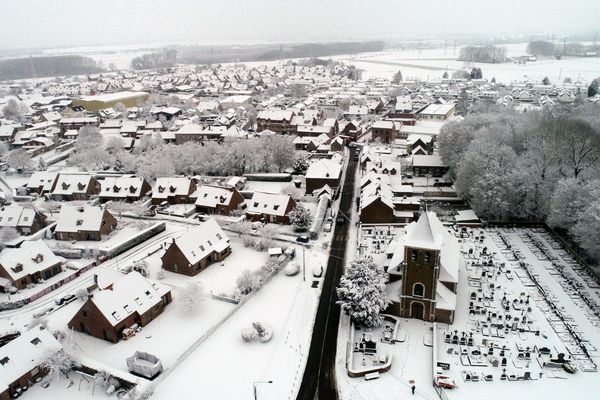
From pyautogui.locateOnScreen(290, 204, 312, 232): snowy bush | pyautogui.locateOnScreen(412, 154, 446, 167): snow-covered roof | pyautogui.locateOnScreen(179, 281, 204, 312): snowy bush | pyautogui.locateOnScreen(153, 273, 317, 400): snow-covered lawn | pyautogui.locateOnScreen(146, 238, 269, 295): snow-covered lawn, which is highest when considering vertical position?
pyautogui.locateOnScreen(412, 154, 446, 167): snow-covered roof

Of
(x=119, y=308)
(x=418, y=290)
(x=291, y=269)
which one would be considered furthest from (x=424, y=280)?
(x=119, y=308)

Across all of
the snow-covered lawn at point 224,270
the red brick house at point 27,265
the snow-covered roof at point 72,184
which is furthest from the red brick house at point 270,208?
the snow-covered roof at point 72,184

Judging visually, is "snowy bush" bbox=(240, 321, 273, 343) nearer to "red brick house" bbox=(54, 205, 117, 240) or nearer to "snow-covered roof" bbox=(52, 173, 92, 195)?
"red brick house" bbox=(54, 205, 117, 240)

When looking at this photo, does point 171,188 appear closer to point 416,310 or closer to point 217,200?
point 217,200

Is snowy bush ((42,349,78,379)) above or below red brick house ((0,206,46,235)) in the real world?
below

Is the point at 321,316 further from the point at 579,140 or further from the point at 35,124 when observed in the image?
the point at 35,124

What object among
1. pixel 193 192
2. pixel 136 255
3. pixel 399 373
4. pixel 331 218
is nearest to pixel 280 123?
pixel 193 192

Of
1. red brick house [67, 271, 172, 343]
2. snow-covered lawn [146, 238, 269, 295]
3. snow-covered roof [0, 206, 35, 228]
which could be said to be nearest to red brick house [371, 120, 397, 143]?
snow-covered lawn [146, 238, 269, 295]
